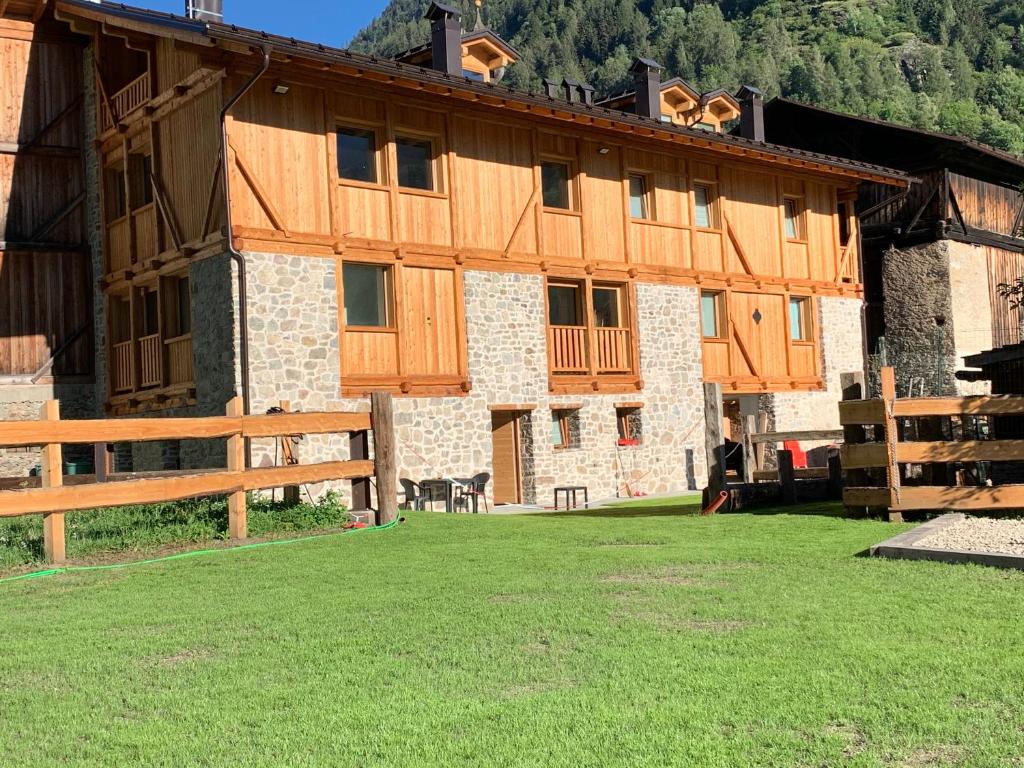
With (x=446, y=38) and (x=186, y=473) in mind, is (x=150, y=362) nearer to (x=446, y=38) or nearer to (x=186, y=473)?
(x=446, y=38)

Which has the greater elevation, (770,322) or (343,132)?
(343,132)

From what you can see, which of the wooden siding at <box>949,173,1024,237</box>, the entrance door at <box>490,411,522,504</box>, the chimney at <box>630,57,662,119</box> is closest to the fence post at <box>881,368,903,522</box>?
the entrance door at <box>490,411,522,504</box>

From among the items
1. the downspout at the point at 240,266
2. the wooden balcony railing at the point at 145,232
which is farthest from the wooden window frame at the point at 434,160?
the wooden balcony railing at the point at 145,232

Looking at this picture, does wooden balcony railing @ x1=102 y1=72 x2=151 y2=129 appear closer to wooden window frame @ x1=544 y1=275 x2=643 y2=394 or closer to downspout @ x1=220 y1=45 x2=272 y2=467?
downspout @ x1=220 y1=45 x2=272 y2=467

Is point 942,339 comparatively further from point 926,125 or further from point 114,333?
point 926,125

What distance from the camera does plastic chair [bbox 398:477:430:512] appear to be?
17.6 m

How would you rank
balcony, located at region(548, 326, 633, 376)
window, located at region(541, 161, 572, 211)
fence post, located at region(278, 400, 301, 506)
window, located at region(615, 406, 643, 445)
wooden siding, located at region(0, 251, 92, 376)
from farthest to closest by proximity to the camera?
window, located at region(615, 406, 643, 445) → window, located at region(541, 161, 572, 211) → balcony, located at region(548, 326, 633, 376) → wooden siding, located at region(0, 251, 92, 376) → fence post, located at region(278, 400, 301, 506)

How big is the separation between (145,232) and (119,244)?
1.17 m

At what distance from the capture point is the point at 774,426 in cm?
2564

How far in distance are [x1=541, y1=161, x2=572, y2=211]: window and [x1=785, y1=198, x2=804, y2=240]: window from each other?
704 centimetres

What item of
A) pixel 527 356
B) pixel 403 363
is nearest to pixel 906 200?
pixel 527 356

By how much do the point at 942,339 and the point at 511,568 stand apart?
24.7 meters

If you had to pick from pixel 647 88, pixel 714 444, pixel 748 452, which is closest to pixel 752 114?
pixel 647 88

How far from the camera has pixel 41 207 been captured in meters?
21.9
